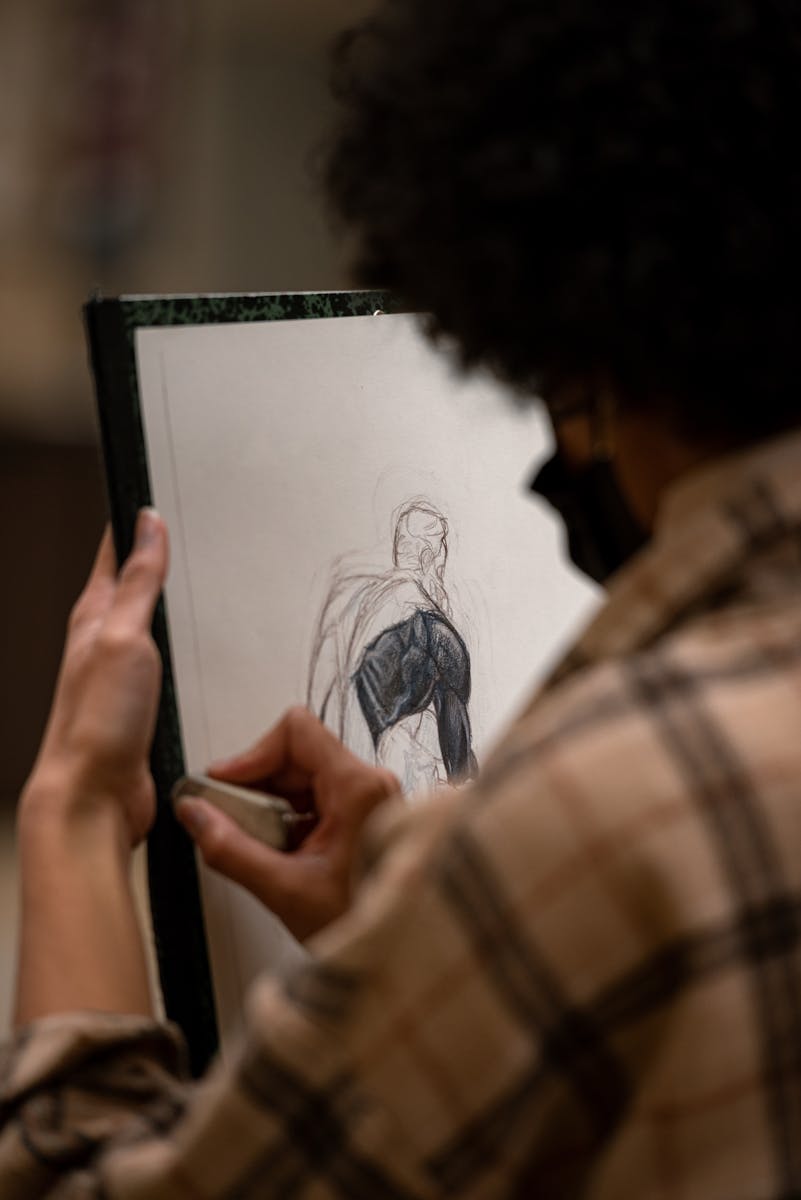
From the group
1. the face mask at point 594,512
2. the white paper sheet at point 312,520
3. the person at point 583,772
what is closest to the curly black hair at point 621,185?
the person at point 583,772

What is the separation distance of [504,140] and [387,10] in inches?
4.5

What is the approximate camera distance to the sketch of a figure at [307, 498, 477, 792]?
1125 millimetres

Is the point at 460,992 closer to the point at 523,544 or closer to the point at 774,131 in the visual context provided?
the point at 774,131

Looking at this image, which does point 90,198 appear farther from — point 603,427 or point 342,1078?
point 342,1078

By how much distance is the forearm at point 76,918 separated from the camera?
32.2 inches

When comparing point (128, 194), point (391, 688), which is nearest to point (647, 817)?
point (391, 688)

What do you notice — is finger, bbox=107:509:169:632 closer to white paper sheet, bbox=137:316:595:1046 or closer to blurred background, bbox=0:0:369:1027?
white paper sheet, bbox=137:316:595:1046

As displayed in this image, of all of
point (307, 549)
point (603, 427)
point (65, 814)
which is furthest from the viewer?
point (307, 549)

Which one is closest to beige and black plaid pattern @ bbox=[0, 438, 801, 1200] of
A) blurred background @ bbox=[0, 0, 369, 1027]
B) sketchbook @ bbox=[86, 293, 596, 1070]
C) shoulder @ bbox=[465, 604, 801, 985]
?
shoulder @ bbox=[465, 604, 801, 985]

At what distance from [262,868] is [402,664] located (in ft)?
0.93

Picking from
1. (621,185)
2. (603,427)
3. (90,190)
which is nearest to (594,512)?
(603,427)

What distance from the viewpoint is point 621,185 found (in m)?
0.64

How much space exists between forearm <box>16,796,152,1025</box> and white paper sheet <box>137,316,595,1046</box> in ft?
0.38

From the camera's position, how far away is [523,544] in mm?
1317
